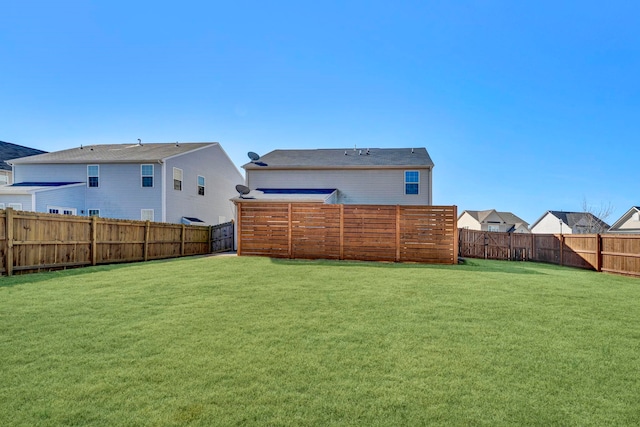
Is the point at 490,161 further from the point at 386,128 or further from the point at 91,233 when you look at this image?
the point at 91,233

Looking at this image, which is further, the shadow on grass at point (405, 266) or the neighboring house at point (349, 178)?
the neighboring house at point (349, 178)

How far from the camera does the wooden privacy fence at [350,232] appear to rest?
12.0 metres

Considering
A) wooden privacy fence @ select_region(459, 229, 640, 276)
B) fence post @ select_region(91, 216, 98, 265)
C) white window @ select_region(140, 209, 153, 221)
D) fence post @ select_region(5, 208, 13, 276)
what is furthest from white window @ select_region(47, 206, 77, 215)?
wooden privacy fence @ select_region(459, 229, 640, 276)

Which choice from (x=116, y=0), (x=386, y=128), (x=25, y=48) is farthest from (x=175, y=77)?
(x=386, y=128)

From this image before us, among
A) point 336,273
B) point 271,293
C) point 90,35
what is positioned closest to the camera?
point 271,293

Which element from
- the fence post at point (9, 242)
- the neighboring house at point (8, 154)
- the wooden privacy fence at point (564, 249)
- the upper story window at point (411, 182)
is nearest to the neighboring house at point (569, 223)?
the wooden privacy fence at point (564, 249)

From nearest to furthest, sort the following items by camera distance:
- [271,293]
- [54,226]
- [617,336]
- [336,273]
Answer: [617,336] → [271,293] → [336,273] → [54,226]

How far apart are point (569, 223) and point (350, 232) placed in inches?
1674

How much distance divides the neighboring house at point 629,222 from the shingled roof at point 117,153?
38.5m

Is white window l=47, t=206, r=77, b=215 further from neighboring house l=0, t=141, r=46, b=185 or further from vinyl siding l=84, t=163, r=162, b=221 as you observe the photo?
neighboring house l=0, t=141, r=46, b=185

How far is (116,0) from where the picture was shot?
10938 mm

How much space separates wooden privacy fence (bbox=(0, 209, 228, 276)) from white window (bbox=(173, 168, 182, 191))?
21.7 ft

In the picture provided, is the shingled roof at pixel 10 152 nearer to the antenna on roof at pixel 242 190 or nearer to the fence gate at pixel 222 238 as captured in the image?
the fence gate at pixel 222 238

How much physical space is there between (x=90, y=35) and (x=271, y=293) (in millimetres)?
14351
